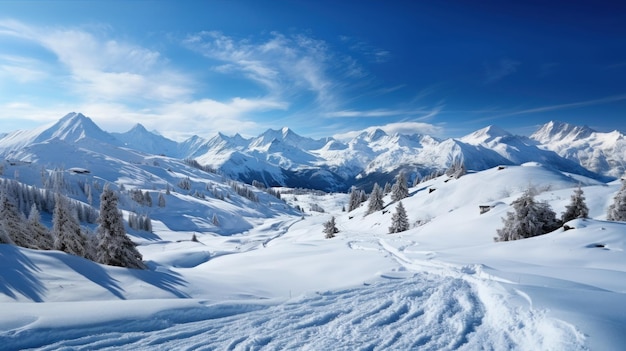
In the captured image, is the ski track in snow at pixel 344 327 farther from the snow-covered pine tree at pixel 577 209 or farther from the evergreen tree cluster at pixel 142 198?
the evergreen tree cluster at pixel 142 198

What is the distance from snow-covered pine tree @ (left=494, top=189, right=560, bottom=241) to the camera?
26.0m

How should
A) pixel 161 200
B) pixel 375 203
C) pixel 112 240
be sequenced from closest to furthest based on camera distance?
pixel 112 240, pixel 375 203, pixel 161 200

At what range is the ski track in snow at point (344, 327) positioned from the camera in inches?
252

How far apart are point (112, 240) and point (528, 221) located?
3486 centimetres

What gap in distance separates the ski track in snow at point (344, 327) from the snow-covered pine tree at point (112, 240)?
16.8 m

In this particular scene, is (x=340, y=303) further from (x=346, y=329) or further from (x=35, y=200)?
(x=35, y=200)

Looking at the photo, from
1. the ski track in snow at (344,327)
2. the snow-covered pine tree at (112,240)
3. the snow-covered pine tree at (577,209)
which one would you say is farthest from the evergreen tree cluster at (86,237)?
the snow-covered pine tree at (577,209)

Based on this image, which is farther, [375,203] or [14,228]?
[375,203]

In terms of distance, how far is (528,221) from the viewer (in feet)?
85.5

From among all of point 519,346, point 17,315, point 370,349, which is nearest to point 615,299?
point 519,346

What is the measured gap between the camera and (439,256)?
1898 cm

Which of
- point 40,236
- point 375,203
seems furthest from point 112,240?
point 375,203

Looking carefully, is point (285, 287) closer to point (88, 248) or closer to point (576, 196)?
point (88, 248)

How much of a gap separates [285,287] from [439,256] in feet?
35.1
